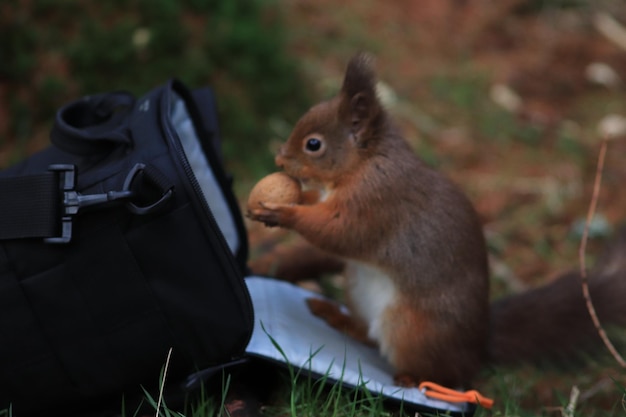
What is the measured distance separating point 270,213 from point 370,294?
1.15 ft

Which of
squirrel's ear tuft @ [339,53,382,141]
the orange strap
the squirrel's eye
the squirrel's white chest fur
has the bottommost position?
the orange strap

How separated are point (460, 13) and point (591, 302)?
3238 mm

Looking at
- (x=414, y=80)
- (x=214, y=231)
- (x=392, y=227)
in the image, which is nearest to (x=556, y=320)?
(x=392, y=227)

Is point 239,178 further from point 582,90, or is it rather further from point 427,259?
point 582,90

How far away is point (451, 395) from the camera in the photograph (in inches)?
73.7

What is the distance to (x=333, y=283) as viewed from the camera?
9.09 feet

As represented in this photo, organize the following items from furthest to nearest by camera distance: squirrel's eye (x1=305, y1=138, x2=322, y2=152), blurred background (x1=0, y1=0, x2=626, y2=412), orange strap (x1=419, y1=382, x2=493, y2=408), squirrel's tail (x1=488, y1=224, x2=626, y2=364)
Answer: blurred background (x1=0, y1=0, x2=626, y2=412) < squirrel's tail (x1=488, y1=224, x2=626, y2=364) < squirrel's eye (x1=305, y1=138, x2=322, y2=152) < orange strap (x1=419, y1=382, x2=493, y2=408)

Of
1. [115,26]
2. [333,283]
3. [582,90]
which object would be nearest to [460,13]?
[582,90]

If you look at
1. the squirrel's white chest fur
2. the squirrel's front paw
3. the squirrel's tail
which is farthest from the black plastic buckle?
the squirrel's tail

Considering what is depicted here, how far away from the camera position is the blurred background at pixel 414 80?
323 cm

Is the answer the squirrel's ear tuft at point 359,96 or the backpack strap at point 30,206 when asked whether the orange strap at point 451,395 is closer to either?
the squirrel's ear tuft at point 359,96

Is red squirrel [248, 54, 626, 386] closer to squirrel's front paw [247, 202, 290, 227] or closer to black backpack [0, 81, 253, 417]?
squirrel's front paw [247, 202, 290, 227]

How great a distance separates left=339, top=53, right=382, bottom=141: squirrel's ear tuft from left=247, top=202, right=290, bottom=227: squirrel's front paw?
27cm

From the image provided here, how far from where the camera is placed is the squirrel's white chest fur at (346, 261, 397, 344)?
1.97 meters
